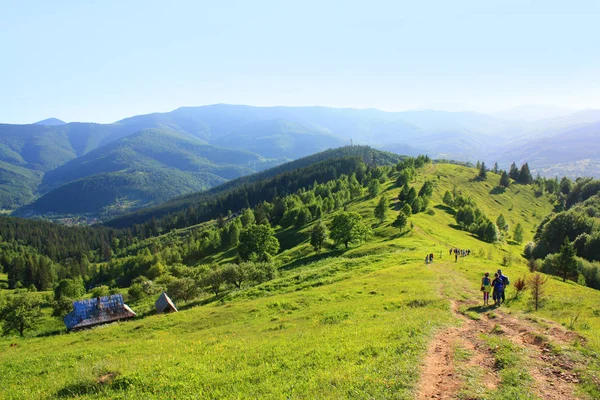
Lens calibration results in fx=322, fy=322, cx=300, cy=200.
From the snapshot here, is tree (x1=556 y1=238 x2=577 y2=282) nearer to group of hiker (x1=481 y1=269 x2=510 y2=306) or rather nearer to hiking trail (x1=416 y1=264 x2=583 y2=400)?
group of hiker (x1=481 y1=269 x2=510 y2=306)

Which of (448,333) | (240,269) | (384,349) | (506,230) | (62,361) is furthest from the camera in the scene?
(506,230)

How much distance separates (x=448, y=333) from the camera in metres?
21.0

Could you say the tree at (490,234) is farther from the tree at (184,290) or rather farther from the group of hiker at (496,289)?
the tree at (184,290)

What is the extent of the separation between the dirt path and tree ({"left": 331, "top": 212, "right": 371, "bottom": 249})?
60963mm

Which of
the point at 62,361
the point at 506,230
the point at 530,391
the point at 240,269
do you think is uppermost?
the point at 530,391

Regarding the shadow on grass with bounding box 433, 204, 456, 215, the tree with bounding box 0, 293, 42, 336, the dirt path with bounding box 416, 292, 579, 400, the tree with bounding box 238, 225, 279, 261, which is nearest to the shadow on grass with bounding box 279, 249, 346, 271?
the tree with bounding box 238, 225, 279, 261

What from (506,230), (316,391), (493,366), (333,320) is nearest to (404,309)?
(333,320)

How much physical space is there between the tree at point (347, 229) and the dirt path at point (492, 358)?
200 ft

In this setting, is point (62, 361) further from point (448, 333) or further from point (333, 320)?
point (448, 333)

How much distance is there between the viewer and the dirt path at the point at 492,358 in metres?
13.8

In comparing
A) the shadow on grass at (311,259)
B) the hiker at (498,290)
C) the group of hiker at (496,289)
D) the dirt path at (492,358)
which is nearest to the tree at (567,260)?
the group of hiker at (496,289)

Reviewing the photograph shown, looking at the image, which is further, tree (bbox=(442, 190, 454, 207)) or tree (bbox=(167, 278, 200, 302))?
tree (bbox=(442, 190, 454, 207))

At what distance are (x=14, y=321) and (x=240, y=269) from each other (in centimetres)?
4051

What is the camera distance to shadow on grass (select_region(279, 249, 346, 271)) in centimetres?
7956
